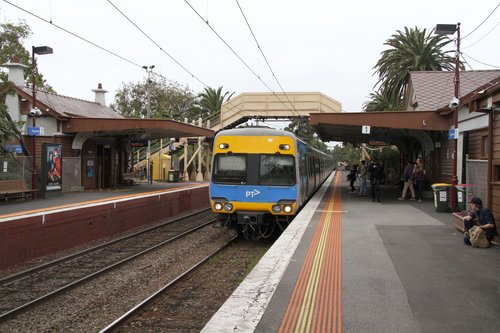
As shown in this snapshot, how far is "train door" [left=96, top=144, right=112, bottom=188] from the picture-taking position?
23281mm

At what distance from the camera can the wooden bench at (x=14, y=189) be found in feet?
49.3

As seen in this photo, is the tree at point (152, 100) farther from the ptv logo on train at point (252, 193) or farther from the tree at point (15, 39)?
the ptv logo on train at point (252, 193)

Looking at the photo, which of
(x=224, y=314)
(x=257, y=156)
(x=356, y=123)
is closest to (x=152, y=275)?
(x=257, y=156)

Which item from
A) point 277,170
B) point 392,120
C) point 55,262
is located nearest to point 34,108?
point 55,262

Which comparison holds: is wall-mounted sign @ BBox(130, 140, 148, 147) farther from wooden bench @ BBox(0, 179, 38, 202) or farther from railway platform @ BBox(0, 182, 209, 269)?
wooden bench @ BBox(0, 179, 38, 202)

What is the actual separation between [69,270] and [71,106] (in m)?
16.7

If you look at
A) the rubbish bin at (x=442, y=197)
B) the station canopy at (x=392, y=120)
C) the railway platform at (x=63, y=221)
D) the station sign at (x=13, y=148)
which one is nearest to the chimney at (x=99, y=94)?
the station sign at (x=13, y=148)

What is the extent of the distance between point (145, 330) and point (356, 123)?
43.1ft

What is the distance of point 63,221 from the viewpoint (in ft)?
38.0

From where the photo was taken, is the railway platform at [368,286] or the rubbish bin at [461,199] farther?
the rubbish bin at [461,199]

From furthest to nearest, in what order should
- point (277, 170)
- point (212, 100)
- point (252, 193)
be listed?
point (212, 100), point (277, 170), point (252, 193)

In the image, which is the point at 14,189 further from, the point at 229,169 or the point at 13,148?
the point at 229,169

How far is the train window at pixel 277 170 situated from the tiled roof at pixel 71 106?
40.1 feet

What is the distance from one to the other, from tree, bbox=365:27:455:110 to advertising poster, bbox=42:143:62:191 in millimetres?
26031
